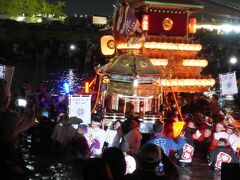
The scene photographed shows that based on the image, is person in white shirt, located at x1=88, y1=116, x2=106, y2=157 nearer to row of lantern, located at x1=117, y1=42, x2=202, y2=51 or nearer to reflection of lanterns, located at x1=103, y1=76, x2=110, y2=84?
reflection of lanterns, located at x1=103, y1=76, x2=110, y2=84

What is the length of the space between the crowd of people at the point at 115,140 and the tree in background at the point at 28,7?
54.2 m

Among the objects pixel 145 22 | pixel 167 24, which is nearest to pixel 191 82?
pixel 167 24

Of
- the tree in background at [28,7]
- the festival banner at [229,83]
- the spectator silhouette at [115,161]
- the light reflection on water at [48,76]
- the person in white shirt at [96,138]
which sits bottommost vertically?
the person in white shirt at [96,138]

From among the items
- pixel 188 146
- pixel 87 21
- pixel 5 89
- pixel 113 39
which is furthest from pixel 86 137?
pixel 87 21

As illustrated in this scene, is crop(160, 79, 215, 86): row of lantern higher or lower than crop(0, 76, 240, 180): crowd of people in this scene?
higher

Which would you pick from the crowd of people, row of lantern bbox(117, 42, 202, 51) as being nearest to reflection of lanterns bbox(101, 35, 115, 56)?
row of lantern bbox(117, 42, 202, 51)

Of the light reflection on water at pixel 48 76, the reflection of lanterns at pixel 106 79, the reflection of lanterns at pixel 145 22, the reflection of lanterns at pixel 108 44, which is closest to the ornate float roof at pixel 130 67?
the reflection of lanterns at pixel 106 79

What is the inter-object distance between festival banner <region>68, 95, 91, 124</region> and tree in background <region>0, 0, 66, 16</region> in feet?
192

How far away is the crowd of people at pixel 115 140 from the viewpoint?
4.48 meters

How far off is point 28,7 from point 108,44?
173ft

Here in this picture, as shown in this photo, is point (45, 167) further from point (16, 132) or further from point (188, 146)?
point (16, 132)

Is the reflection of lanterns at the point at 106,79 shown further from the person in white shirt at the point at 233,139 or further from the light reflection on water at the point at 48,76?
the light reflection on water at the point at 48,76

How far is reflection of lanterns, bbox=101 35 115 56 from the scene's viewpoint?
19.7m

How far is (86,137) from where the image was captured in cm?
1186
